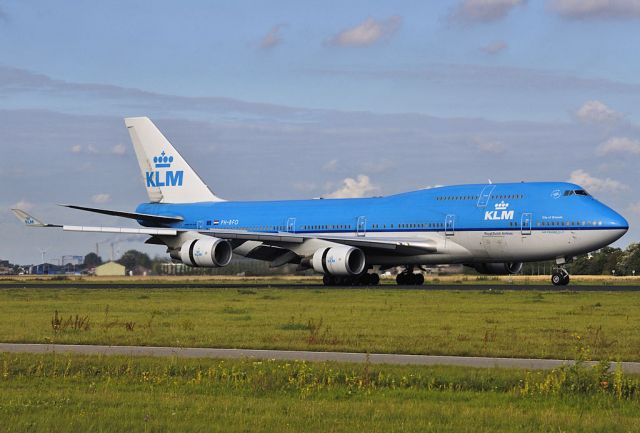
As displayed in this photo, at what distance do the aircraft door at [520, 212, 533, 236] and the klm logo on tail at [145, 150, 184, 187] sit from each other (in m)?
25.6

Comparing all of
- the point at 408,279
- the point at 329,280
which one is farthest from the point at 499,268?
the point at 329,280

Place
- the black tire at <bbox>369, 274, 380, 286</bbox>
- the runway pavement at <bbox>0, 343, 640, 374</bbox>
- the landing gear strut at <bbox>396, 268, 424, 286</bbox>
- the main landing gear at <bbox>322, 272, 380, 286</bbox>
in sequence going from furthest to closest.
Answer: the landing gear strut at <bbox>396, 268, 424, 286</bbox>
the black tire at <bbox>369, 274, 380, 286</bbox>
the main landing gear at <bbox>322, 272, 380, 286</bbox>
the runway pavement at <bbox>0, 343, 640, 374</bbox>

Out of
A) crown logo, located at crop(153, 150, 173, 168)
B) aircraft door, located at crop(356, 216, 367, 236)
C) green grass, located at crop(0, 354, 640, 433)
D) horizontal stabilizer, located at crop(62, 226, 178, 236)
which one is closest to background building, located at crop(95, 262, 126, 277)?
crown logo, located at crop(153, 150, 173, 168)

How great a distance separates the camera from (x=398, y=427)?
13016 millimetres

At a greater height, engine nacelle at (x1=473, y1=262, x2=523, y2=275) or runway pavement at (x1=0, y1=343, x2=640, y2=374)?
engine nacelle at (x1=473, y1=262, x2=523, y2=275)

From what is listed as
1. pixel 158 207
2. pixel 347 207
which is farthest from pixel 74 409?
pixel 158 207

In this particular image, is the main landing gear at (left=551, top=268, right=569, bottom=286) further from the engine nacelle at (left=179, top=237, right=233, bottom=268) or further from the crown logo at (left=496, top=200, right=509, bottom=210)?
the engine nacelle at (left=179, top=237, right=233, bottom=268)

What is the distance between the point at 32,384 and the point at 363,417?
19.8ft

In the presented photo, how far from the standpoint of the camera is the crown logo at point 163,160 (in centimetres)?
6931

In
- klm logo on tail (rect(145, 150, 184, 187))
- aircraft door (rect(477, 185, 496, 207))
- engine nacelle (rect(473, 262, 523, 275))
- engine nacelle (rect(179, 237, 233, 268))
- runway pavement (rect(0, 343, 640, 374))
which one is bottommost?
runway pavement (rect(0, 343, 640, 374))

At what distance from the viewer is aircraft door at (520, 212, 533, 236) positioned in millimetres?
51031

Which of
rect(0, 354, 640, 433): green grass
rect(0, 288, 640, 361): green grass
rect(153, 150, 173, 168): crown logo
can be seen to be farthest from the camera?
rect(153, 150, 173, 168): crown logo

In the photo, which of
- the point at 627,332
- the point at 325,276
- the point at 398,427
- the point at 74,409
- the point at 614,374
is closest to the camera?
the point at 398,427

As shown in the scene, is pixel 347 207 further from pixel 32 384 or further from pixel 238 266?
pixel 32 384
